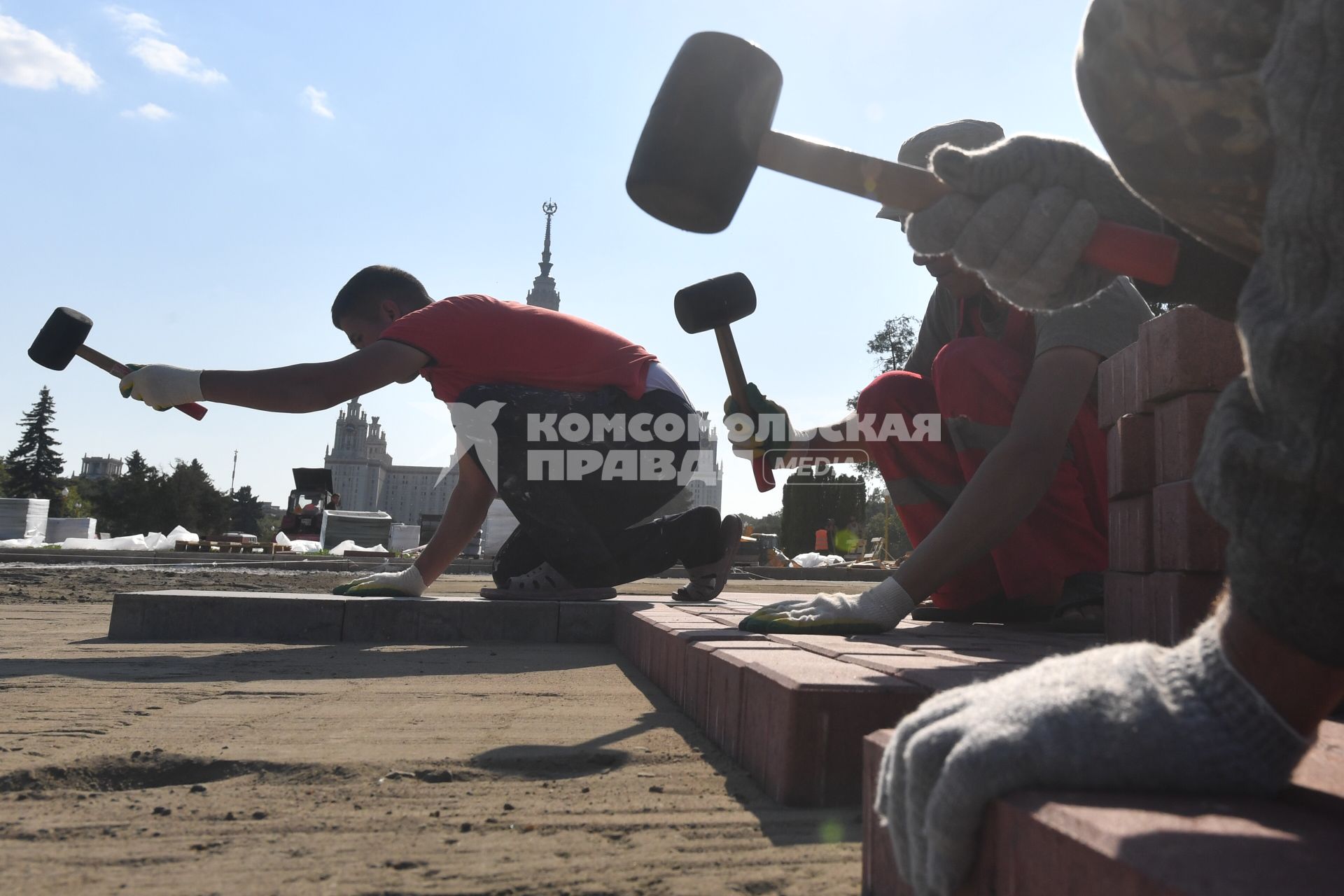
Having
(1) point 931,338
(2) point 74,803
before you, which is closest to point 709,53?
(2) point 74,803

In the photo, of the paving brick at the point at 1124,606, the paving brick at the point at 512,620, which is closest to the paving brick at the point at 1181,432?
the paving brick at the point at 1124,606

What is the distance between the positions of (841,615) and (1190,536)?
803 mm

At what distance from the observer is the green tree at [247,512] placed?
74000 millimetres

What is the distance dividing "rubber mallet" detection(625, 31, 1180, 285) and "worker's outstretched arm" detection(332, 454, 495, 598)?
8.54ft

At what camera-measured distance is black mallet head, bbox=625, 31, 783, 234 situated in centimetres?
167

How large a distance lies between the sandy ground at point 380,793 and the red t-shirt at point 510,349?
152 centimetres

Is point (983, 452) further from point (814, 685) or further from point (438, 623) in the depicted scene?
point (438, 623)

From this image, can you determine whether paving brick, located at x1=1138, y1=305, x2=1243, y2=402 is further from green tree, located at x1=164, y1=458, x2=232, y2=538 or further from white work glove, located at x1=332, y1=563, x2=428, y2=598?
green tree, located at x1=164, y1=458, x2=232, y2=538

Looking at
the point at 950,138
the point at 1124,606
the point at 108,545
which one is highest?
the point at 950,138

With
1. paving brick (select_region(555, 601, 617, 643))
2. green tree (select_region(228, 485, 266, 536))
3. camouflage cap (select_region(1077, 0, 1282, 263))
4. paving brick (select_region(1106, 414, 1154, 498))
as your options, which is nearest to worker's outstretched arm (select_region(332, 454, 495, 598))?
paving brick (select_region(555, 601, 617, 643))

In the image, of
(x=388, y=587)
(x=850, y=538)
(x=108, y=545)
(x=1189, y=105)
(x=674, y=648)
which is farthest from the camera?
(x=850, y=538)

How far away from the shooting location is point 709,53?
1.73m

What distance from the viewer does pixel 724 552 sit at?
4191 mm

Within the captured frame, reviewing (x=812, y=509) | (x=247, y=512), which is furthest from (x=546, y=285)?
(x=812, y=509)
